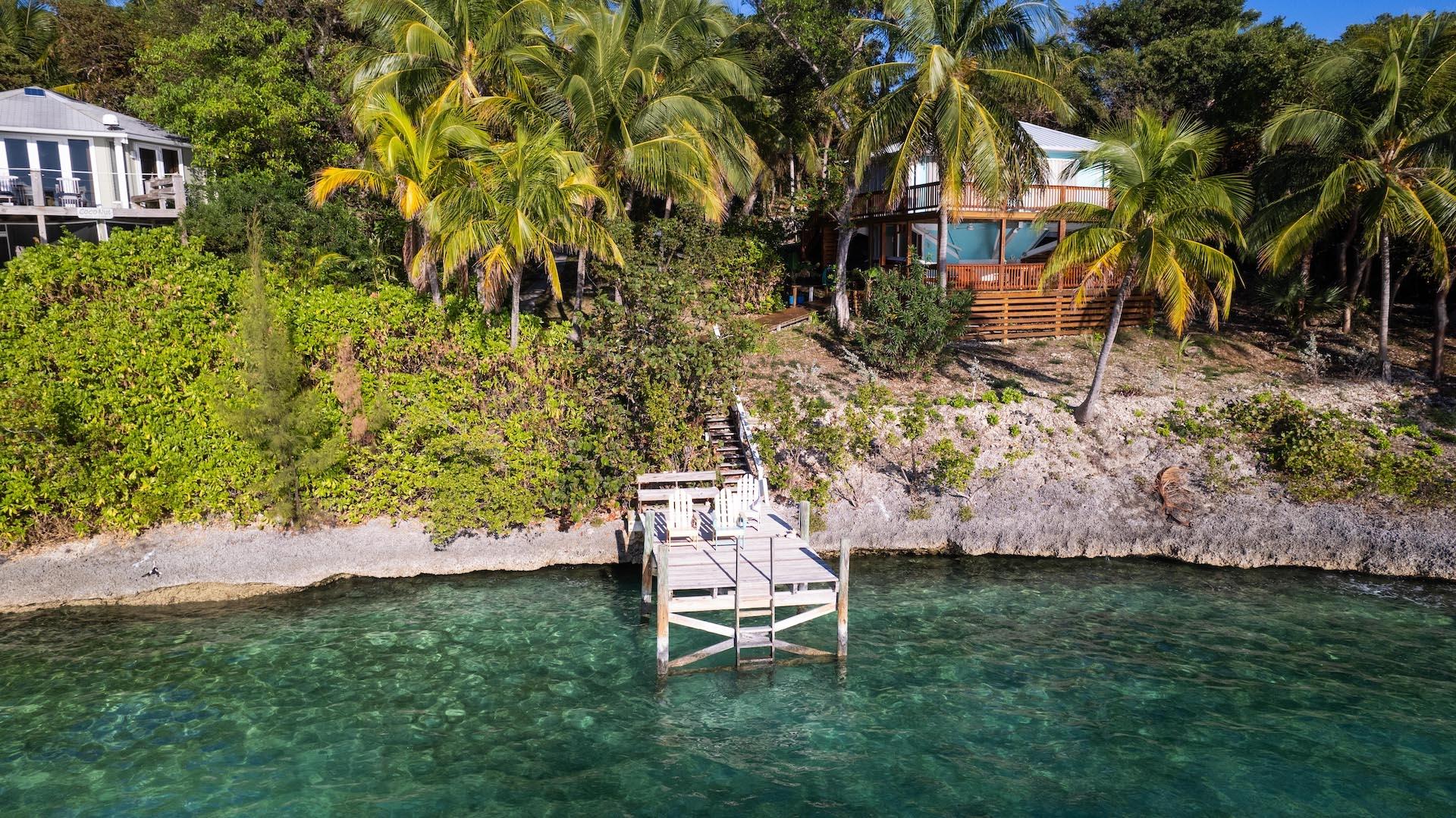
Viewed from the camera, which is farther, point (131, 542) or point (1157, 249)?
point (1157, 249)

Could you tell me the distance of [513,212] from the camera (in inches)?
781

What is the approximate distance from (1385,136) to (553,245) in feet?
69.0

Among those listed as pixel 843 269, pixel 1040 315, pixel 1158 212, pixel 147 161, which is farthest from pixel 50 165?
pixel 1158 212

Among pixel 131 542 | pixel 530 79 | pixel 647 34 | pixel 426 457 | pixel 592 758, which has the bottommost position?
pixel 592 758

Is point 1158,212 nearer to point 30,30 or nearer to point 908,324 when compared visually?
point 908,324

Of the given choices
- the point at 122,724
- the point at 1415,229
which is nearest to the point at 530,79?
the point at 122,724

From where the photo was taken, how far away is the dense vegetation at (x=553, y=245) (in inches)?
739

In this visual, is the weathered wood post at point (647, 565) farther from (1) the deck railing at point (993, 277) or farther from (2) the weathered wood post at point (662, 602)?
(1) the deck railing at point (993, 277)

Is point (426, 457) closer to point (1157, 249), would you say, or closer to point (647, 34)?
point (647, 34)

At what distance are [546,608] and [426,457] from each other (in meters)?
4.68

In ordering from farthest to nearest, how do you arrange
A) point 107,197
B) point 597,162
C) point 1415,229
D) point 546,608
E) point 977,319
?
point 107,197 → point 977,319 → point 597,162 → point 1415,229 → point 546,608

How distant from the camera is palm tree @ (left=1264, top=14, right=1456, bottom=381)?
21.8 meters

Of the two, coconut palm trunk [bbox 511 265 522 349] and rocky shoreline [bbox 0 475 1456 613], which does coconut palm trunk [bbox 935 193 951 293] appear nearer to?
rocky shoreline [bbox 0 475 1456 613]

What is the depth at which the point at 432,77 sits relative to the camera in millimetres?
24297
